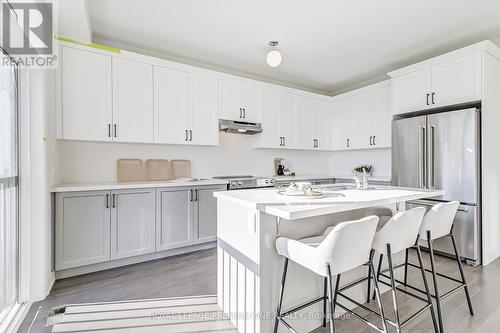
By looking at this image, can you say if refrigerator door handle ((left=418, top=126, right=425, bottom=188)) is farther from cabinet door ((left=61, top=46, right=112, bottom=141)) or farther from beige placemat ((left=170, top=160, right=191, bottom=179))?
cabinet door ((left=61, top=46, right=112, bottom=141))

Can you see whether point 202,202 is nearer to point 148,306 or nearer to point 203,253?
point 203,253

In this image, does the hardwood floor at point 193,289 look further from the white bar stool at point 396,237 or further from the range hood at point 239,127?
the range hood at point 239,127

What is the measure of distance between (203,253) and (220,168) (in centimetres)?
142

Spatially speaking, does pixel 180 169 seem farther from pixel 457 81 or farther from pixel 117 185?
pixel 457 81

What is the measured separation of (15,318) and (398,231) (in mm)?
2732

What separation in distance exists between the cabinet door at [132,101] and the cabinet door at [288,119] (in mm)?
2186

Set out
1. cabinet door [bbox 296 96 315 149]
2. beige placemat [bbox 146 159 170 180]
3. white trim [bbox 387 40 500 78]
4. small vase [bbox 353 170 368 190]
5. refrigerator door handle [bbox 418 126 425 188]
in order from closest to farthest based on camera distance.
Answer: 1. small vase [bbox 353 170 368 190]
2. white trim [bbox 387 40 500 78]
3. refrigerator door handle [bbox 418 126 425 188]
4. beige placemat [bbox 146 159 170 180]
5. cabinet door [bbox 296 96 315 149]

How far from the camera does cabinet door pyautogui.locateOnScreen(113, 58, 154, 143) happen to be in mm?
3041

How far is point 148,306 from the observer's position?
2.08 meters

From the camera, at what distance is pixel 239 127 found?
3.88m

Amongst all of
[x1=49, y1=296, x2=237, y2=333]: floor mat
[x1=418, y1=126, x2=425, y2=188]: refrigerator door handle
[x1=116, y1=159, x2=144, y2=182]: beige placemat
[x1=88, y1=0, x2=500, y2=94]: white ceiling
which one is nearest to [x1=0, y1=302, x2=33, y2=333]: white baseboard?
[x1=49, y1=296, x2=237, y2=333]: floor mat

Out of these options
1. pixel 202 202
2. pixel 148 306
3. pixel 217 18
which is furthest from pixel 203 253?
pixel 217 18

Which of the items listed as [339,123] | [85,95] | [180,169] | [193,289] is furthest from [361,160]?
[85,95]

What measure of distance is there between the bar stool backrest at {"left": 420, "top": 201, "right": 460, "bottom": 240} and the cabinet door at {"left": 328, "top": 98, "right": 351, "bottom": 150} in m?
3.01
